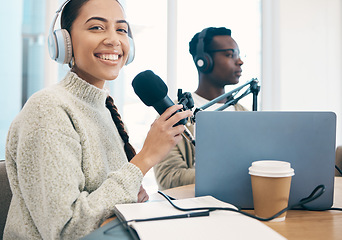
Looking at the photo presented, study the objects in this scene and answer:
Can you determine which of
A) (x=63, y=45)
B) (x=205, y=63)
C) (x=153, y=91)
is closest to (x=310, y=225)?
(x=153, y=91)

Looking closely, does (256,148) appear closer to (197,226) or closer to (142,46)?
(197,226)

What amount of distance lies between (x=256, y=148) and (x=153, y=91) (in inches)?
11.9

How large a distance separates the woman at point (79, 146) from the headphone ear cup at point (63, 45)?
0.06ft

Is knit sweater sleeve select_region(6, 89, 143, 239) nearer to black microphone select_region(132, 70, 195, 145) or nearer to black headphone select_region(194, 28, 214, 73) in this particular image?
black microphone select_region(132, 70, 195, 145)

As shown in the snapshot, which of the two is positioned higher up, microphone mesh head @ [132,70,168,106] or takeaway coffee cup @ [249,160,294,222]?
microphone mesh head @ [132,70,168,106]

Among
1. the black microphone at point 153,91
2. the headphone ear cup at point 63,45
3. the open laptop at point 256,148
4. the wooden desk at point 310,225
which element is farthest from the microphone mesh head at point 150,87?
the wooden desk at point 310,225

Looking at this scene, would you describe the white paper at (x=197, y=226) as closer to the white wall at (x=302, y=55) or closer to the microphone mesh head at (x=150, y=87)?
the microphone mesh head at (x=150, y=87)

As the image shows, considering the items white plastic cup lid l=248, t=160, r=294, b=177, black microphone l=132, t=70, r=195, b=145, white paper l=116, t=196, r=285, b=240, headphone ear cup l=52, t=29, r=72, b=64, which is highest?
headphone ear cup l=52, t=29, r=72, b=64

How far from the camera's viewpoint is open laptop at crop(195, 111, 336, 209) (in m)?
0.82

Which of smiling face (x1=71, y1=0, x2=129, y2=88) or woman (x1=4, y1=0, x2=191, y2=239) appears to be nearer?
woman (x1=4, y1=0, x2=191, y2=239)

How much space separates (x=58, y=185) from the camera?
0.79m

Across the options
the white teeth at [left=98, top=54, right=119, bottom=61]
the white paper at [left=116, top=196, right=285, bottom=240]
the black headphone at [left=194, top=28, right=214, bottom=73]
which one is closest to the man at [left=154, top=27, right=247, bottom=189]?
the black headphone at [left=194, top=28, right=214, bottom=73]

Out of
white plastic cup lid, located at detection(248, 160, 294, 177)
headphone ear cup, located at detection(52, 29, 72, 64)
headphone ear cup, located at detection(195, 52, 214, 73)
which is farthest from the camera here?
headphone ear cup, located at detection(195, 52, 214, 73)

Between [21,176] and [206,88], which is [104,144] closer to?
[21,176]
